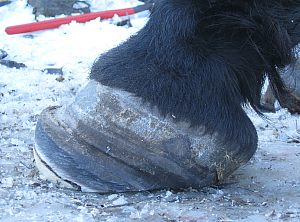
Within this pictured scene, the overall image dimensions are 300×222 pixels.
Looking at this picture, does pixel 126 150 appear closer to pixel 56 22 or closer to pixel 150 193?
pixel 150 193

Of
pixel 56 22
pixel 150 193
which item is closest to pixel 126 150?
pixel 150 193

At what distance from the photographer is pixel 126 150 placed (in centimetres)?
147

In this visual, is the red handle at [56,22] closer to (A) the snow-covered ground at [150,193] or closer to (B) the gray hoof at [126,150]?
(A) the snow-covered ground at [150,193]

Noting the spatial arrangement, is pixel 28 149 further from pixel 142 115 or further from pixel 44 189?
pixel 142 115

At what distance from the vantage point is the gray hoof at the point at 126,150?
1452mm

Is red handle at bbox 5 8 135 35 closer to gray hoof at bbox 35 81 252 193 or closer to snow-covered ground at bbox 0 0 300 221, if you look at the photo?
snow-covered ground at bbox 0 0 300 221

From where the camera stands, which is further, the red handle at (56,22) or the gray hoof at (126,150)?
the red handle at (56,22)

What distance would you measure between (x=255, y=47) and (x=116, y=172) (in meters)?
0.39

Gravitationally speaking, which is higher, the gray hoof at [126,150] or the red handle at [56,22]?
the gray hoof at [126,150]

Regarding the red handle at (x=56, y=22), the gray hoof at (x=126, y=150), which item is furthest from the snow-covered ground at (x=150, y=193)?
the red handle at (x=56, y=22)

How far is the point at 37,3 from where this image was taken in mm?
4562

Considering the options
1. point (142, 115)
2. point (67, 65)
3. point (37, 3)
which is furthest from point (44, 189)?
point (37, 3)

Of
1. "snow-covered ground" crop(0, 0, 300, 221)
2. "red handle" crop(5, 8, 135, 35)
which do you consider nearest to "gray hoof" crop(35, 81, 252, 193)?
"snow-covered ground" crop(0, 0, 300, 221)

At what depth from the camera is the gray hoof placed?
1452mm
